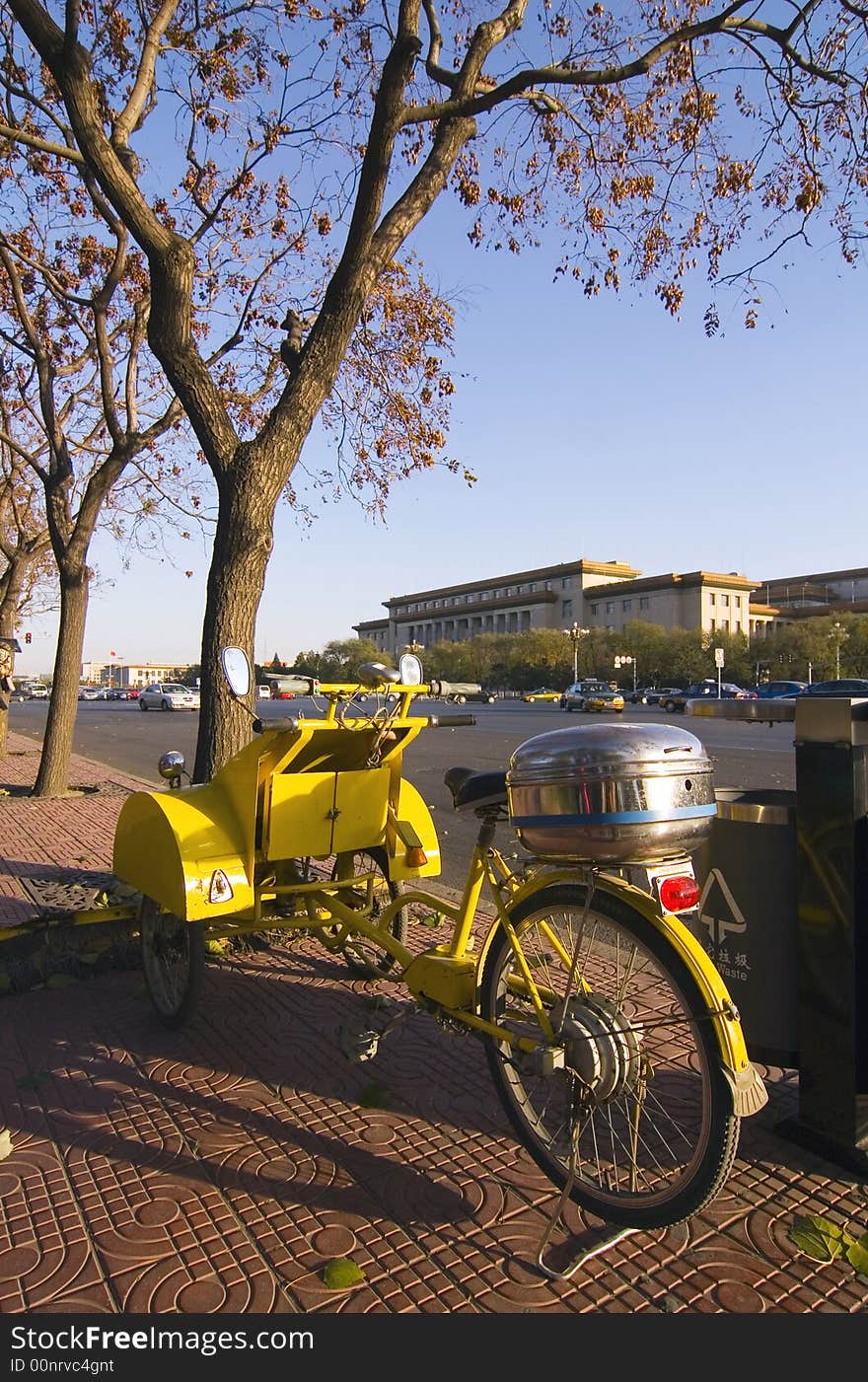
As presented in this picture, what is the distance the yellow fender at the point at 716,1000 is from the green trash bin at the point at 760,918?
0.64 m

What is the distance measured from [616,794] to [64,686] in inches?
427

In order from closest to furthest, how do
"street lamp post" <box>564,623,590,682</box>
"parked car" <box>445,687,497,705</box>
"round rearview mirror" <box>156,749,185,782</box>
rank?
"parked car" <box>445,687,497,705</box>
"round rearview mirror" <box>156,749,185,782</box>
"street lamp post" <box>564,623,590,682</box>

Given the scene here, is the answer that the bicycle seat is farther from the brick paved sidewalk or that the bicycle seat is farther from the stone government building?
the stone government building

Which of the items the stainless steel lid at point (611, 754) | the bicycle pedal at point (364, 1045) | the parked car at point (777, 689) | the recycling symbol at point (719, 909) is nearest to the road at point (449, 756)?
the bicycle pedal at point (364, 1045)

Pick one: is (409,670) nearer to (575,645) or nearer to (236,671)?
(236,671)

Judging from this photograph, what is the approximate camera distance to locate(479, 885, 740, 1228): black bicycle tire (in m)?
2.18

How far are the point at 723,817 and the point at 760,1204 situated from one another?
3.68 ft

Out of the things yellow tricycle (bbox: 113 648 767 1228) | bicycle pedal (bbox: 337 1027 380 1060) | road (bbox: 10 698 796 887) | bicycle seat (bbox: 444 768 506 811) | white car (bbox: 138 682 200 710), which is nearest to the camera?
yellow tricycle (bbox: 113 648 767 1228)

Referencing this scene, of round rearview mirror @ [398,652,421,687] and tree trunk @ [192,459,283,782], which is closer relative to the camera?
round rearview mirror @ [398,652,421,687]

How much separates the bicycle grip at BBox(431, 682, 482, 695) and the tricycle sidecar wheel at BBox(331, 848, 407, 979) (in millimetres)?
838

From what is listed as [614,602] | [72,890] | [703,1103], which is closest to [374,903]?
[703,1103]

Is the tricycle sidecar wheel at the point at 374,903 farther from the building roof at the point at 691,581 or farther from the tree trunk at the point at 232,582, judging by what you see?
the building roof at the point at 691,581

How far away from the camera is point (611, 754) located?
2.26 meters

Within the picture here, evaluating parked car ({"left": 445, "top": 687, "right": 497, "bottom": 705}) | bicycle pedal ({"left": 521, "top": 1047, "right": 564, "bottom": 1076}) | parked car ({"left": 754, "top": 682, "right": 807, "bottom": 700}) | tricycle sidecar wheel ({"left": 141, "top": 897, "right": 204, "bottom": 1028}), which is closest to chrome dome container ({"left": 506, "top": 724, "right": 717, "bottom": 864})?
bicycle pedal ({"left": 521, "top": 1047, "right": 564, "bottom": 1076})
